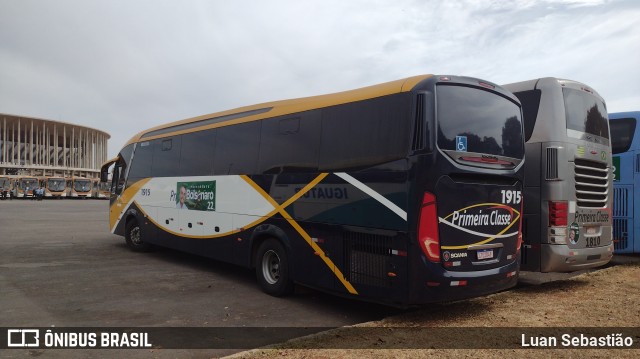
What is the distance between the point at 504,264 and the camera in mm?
6094

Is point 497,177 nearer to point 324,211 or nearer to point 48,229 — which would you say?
point 324,211

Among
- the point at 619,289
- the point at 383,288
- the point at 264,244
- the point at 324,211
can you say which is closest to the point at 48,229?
the point at 264,244

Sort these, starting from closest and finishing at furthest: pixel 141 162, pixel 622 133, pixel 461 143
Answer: pixel 461 143 → pixel 622 133 → pixel 141 162

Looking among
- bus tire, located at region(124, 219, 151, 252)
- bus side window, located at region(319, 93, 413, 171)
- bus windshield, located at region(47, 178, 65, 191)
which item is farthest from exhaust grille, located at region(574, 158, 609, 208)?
bus windshield, located at region(47, 178, 65, 191)

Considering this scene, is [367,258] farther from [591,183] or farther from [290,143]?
[591,183]

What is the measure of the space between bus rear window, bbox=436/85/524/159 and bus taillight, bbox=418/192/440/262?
70 centimetres

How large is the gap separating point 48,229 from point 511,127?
1759cm

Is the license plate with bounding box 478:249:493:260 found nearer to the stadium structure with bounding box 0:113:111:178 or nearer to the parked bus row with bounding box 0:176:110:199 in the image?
the parked bus row with bounding box 0:176:110:199

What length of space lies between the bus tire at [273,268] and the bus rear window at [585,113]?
17.1 feet

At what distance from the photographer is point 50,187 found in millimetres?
56812

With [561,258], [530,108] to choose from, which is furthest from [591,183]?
[530,108]

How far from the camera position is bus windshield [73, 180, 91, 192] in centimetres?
5888

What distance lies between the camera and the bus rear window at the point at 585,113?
24.8 ft

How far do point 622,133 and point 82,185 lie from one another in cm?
6217
